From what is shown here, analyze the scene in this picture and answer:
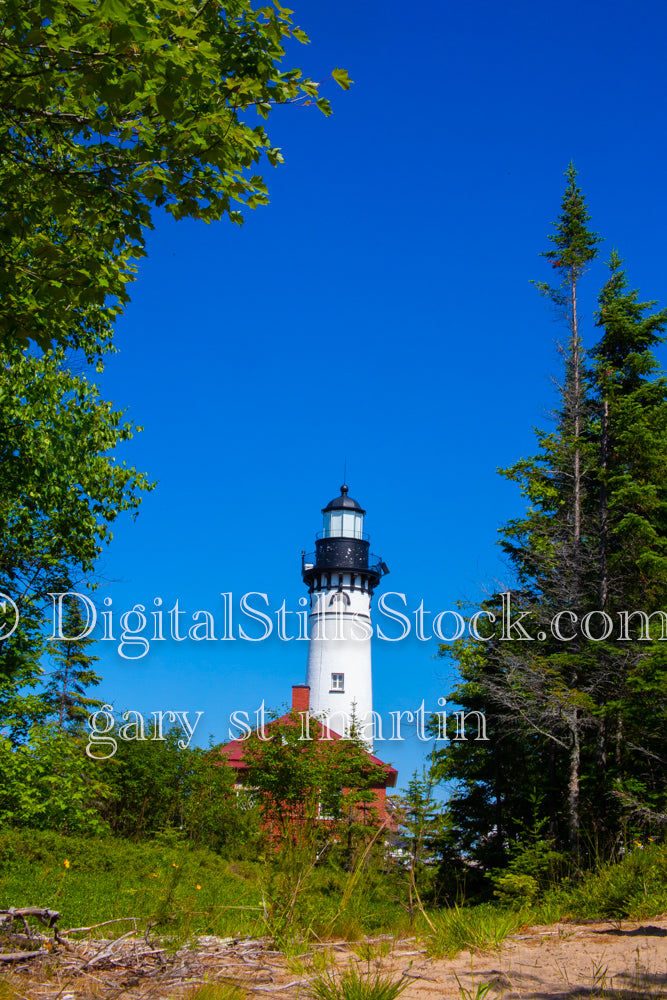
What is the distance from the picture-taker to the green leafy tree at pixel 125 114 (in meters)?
4.73

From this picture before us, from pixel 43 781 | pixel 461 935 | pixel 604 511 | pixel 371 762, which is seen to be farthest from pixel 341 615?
pixel 461 935

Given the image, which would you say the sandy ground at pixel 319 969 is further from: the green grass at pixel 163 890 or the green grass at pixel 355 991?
the green grass at pixel 163 890

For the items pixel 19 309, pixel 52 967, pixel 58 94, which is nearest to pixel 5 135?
pixel 58 94

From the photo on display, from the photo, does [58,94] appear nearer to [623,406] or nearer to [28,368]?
[28,368]

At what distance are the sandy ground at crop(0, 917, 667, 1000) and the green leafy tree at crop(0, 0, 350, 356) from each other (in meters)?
4.44

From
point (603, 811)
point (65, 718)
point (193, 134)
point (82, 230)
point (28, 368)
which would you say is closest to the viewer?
point (193, 134)

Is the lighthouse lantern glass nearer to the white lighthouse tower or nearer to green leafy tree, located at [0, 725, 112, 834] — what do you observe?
the white lighthouse tower

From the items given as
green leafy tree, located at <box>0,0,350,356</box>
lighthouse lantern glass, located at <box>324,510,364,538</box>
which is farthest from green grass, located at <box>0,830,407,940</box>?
lighthouse lantern glass, located at <box>324,510,364,538</box>

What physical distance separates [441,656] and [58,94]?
2197 centimetres

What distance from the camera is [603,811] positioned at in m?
15.6

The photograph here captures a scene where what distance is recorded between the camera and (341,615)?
39500 millimetres

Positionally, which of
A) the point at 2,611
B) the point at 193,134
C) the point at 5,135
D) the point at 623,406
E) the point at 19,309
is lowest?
the point at 2,611

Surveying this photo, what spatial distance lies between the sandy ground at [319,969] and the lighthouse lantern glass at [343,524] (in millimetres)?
34057

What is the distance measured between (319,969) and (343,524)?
117ft
